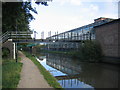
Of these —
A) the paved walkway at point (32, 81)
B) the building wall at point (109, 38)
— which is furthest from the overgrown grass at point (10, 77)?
the building wall at point (109, 38)

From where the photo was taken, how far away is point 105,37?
24281 mm

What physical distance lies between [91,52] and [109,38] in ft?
13.9

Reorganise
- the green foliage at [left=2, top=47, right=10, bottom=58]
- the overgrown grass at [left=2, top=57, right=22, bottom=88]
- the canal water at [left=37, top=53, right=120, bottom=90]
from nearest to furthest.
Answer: the overgrown grass at [left=2, top=57, right=22, bottom=88] → the canal water at [left=37, top=53, right=120, bottom=90] → the green foliage at [left=2, top=47, right=10, bottom=58]

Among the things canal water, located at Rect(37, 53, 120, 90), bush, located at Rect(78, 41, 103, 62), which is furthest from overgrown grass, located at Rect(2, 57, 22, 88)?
bush, located at Rect(78, 41, 103, 62)

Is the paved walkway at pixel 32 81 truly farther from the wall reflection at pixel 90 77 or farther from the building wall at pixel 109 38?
the building wall at pixel 109 38

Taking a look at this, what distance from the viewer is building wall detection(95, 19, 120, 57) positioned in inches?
842

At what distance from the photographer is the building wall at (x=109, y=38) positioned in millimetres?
21391

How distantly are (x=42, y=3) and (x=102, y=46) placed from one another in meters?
18.3

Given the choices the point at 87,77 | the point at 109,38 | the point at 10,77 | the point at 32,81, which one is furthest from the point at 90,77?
the point at 109,38

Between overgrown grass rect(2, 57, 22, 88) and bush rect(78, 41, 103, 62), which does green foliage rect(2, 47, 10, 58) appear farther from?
bush rect(78, 41, 103, 62)

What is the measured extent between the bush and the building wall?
1387 mm

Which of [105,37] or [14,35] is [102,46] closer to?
[105,37]

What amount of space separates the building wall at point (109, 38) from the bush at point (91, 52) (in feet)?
4.55

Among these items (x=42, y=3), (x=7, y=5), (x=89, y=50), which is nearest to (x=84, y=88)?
(x=42, y=3)
